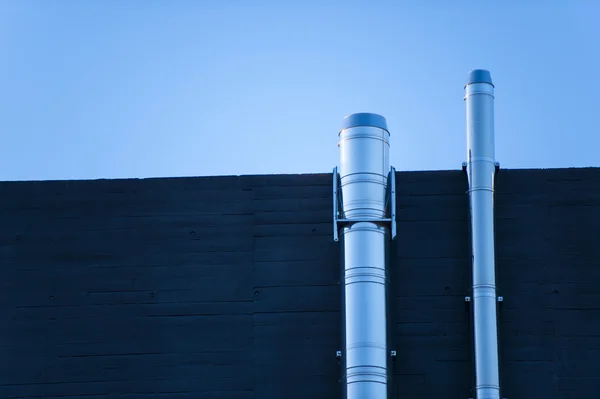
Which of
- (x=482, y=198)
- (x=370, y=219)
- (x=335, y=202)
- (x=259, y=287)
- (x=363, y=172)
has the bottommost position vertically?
(x=259, y=287)

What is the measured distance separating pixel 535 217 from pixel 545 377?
1.95 metres

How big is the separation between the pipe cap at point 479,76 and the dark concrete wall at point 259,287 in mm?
1204

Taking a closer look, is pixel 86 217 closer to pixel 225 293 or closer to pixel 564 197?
pixel 225 293

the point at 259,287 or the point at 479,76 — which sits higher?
the point at 479,76

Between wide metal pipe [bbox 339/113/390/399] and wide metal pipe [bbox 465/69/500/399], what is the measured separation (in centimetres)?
107

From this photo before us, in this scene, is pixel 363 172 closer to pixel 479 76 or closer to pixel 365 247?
pixel 365 247

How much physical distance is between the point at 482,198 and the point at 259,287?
9.44 ft

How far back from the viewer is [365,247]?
14570mm

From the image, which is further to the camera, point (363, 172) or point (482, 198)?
point (482, 198)

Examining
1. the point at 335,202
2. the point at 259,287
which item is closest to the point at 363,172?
the point at 335,202

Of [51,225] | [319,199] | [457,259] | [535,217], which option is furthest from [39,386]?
[535,217]

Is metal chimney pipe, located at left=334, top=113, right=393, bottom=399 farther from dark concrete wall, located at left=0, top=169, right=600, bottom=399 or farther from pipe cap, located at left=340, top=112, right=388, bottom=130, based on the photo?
dark concrete wall, located at left=0, top=169, right=600, bottom=399

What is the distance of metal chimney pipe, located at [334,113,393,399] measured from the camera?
14180 mm

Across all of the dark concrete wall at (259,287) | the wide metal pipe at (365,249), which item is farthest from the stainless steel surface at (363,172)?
the dark concrete wall at (259,287)
